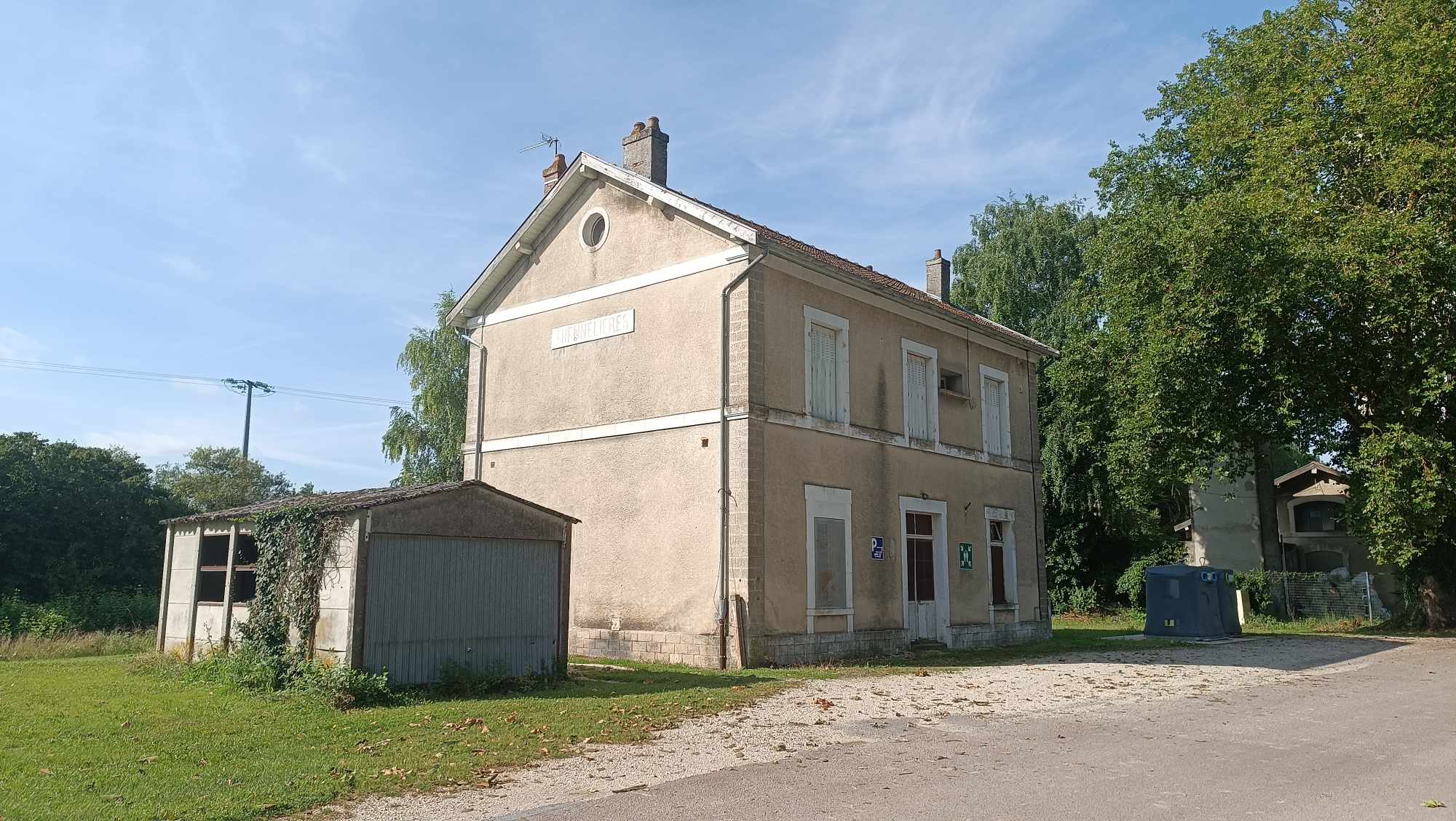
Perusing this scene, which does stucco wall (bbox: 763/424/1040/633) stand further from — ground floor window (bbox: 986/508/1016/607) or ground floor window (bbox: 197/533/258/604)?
ground floor window (bbox: 197/533/258/604)

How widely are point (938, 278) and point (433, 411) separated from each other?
17.3 metres

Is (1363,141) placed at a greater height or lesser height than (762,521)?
greater

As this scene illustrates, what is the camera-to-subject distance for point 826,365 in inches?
663

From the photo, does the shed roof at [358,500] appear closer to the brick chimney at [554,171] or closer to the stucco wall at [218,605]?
the stucco wall at [218,605]

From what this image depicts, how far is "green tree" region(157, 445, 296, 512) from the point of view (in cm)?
4706

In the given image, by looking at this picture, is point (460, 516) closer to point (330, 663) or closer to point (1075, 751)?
point (330, 663)

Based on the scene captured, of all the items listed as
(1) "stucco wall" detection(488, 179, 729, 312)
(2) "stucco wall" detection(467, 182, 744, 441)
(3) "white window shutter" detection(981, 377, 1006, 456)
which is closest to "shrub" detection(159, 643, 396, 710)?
(2) "stucco wall" detection(467, 182, 744, 441)

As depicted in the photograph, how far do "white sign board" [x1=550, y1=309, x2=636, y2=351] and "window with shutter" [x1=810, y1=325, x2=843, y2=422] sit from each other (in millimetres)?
3030

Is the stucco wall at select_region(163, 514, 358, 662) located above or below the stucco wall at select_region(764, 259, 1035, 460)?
below

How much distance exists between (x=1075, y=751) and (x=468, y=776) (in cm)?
472

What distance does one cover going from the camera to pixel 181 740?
826 centimetres

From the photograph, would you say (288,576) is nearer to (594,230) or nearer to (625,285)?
(625,285)

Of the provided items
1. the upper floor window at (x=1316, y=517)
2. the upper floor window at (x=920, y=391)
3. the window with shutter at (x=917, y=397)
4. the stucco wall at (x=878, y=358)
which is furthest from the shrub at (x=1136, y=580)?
the window with shutter at (x=917, y=397)

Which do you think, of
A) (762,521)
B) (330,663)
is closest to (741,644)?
(762,521)
